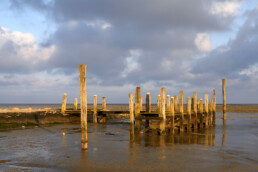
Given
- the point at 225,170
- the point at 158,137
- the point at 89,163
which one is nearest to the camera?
the point at 225,170

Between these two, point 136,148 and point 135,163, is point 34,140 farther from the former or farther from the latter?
point 135,163

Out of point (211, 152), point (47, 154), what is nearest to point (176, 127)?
point (211, 152)

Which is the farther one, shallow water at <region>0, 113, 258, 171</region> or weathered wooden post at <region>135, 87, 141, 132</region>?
weathered wooden post at <region>135, 87, 141, 132</region>

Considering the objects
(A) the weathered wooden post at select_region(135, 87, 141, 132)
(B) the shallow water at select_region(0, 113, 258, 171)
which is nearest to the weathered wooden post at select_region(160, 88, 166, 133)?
(A) the weathered wooden post at select_region(135, 87, 141, 132)

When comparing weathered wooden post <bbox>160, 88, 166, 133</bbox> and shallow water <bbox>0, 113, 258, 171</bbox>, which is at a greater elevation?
weathered wooden post <bbox>160, 88, 166, 133</bbox>

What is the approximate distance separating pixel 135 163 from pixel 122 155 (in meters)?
1.50

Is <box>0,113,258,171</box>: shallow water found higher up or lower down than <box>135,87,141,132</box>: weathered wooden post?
lower down

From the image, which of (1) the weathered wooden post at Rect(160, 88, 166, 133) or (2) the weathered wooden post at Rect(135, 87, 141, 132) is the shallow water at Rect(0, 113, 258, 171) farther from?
(2) the weathered wooden post at Rect(135, 87, 141, 132)

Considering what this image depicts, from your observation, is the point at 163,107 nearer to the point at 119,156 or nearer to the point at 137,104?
the point at 137,104

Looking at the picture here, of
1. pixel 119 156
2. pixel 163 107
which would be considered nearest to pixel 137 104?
pixel 163 107

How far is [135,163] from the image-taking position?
10.6 m

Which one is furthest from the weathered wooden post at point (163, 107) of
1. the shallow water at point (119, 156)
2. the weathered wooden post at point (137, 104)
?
the shallow water at point (119, 156)

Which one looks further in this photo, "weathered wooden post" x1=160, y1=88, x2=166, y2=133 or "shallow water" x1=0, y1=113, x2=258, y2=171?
"weathered wooden post" x1=160, y1=88, x2=166, y2=133

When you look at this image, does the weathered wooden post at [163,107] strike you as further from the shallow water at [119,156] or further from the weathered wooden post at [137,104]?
the shallow water at [119,156]
